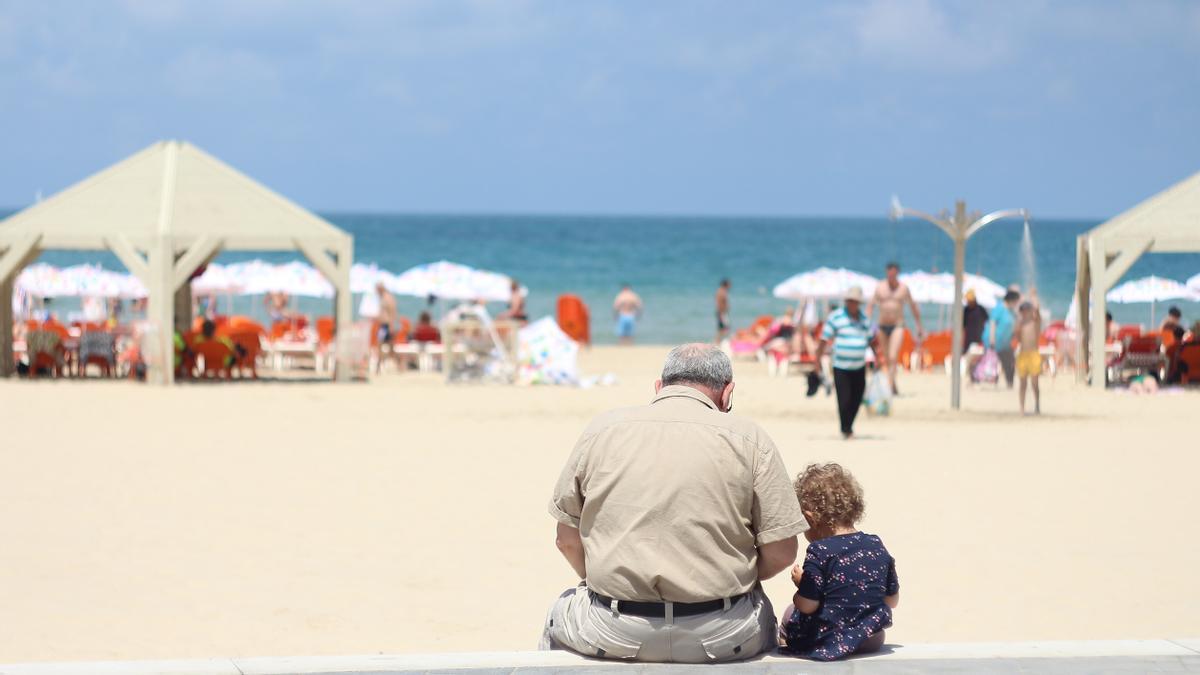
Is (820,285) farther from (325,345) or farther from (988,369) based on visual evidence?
(325,345)

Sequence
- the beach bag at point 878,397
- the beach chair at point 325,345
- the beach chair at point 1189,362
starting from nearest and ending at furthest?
1. the beach bag at point 878,397
2. the beach chair at point 1189,362
3. the beach chair at point 325,345

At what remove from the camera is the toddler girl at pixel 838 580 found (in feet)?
13.8

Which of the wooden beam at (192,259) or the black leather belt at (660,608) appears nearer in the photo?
the black leather belt at (660,608)

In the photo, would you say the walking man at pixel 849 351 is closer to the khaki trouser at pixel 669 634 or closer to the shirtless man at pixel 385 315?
the khaki trouser at pixel 669 634

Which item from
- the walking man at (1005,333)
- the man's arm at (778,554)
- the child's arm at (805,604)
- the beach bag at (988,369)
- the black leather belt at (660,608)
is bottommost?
the child's arm at (805,604)

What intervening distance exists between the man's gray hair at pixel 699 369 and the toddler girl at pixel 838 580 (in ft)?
1.40

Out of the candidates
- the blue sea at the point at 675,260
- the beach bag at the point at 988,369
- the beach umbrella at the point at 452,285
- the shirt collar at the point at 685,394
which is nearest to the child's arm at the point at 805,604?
the shirt collar at the point at 685,394

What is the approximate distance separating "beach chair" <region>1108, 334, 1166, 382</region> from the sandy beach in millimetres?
3305

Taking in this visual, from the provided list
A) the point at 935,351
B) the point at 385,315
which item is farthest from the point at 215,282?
the point at 935,351

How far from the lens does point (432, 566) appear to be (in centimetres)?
707

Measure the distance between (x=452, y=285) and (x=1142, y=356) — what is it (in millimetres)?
10357

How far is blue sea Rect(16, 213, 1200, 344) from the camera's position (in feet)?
136

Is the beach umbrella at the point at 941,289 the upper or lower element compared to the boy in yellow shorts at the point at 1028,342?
upper

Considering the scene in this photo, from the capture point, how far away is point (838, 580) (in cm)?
423
